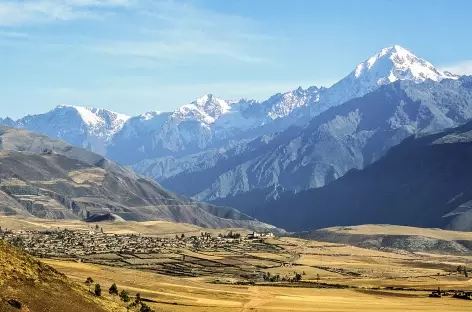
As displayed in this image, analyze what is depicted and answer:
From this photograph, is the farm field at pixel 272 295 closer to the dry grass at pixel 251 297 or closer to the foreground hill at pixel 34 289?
the dry grass at pixel 251 297

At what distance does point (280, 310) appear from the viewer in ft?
375

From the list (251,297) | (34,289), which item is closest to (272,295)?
(251,297)

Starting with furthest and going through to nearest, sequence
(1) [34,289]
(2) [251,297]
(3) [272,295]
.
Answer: (3) [272,295] < (2) [251,297] < (1) [34,289]

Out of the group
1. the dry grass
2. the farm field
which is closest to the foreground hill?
the farm field

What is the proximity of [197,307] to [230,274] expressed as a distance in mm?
86617

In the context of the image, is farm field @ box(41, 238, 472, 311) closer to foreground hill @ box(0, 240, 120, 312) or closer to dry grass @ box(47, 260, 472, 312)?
dry grass @ box(47, 260, 472, 312)

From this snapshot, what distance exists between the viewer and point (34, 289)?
230ft

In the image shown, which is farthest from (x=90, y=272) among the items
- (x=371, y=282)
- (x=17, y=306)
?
(x=17, y=306)

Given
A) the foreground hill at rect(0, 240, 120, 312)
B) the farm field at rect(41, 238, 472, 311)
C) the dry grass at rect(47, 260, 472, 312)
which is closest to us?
the foreground hill at rect(0, 240, 120, 312)

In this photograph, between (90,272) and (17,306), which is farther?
(90,272)

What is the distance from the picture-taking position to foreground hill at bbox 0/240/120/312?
66.3 meters

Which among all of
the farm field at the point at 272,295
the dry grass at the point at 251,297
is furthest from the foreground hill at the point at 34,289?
the dry grass at the point at 251,297

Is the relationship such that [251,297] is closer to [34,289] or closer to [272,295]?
[272,295]

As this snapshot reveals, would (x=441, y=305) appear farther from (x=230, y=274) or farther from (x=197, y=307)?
(x=230, y=274)
